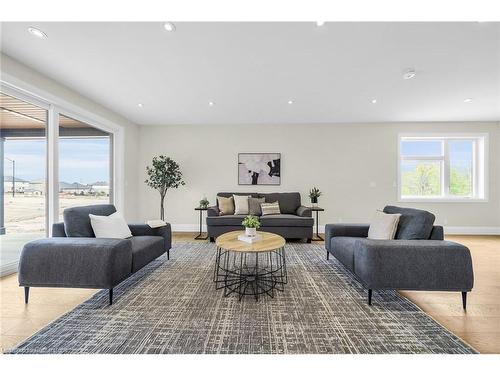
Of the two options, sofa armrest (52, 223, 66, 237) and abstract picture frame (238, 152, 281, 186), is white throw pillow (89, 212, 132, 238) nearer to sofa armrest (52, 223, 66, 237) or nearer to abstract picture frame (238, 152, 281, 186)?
sofa armrest (52, 223, 66, 237)

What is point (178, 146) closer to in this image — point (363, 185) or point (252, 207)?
point (252, 207)

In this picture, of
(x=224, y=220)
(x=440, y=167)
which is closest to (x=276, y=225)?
(x=224, y=220)

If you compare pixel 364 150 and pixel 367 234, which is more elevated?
pixel 364 150

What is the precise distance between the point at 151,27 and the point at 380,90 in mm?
3159

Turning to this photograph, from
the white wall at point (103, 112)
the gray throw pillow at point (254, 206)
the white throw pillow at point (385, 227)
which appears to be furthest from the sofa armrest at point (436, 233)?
the white wall at point (103, 112)

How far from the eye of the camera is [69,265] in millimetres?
1990

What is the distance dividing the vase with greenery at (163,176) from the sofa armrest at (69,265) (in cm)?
303

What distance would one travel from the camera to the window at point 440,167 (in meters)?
5.26

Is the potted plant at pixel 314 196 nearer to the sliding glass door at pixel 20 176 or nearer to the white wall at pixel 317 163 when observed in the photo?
the white wall at pixel 317 163

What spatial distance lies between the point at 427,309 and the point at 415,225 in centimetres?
78

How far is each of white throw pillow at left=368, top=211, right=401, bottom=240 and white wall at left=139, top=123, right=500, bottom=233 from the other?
8.71 feet

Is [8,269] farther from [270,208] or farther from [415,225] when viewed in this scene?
[415,225]
